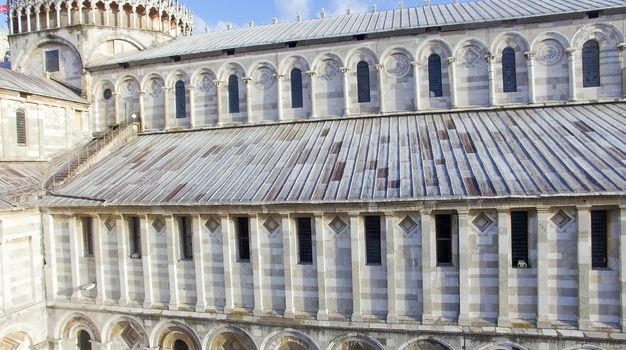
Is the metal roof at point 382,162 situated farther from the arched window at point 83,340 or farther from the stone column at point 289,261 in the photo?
the arched window at point 83,340

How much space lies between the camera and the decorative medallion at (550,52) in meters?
21.2

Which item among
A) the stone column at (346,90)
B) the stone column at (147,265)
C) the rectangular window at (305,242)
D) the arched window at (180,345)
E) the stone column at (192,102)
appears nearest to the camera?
the rectangular window at (305,242)

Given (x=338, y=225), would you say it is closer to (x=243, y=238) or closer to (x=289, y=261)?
(x=289, y=261)

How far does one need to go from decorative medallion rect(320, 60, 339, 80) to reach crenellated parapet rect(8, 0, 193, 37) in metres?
13.5

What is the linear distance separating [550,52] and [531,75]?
1345 mm

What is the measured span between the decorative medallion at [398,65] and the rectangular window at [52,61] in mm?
20178


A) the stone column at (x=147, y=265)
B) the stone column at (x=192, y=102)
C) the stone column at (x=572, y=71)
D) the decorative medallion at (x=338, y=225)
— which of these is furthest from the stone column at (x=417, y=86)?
the stone column at (x=147, y=265)

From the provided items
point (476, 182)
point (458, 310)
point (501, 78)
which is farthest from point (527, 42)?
point (458, 310)

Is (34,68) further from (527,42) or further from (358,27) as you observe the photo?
(527,42)

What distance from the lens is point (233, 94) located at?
24.9m

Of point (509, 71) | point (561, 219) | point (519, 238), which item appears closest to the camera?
point (561, 219)

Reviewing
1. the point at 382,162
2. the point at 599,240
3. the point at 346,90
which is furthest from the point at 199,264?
the point at 599,240

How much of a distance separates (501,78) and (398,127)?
5600 mm

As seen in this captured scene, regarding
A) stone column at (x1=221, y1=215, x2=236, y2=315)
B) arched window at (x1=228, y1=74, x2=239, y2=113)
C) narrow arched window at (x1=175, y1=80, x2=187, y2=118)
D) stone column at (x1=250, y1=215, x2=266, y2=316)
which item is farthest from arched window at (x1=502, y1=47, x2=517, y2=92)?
narrow arched window at (x1=175, y1=80, x2=187, y2=118)
